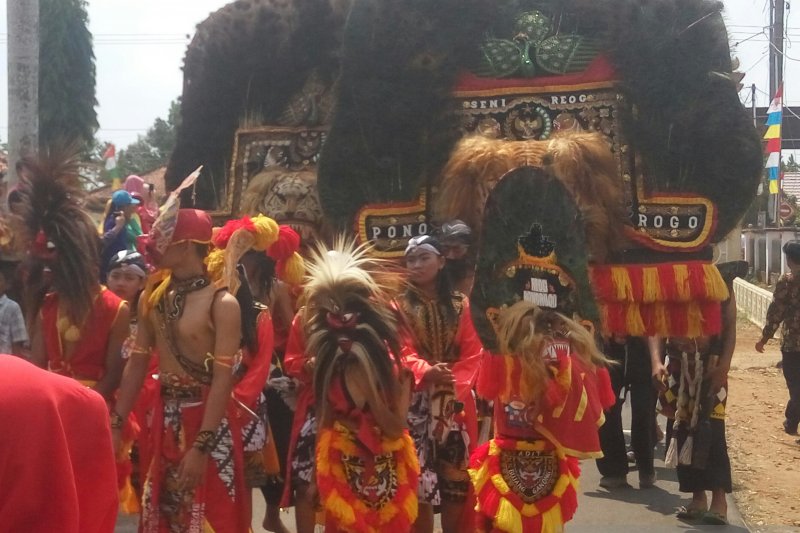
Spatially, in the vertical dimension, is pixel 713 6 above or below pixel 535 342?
above

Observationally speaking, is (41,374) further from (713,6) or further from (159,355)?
(713,6)

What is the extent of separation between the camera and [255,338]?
4961 millimetres

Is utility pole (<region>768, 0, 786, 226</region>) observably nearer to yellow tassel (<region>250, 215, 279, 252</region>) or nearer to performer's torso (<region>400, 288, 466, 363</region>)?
performer's torso (<region>400, 288, 466, 363</region>)

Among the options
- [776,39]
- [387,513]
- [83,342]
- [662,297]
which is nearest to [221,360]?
[387,513]

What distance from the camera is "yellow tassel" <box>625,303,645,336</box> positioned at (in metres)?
6.22

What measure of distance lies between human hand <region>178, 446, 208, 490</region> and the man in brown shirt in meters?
6.41

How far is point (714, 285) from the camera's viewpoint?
6.16 metres

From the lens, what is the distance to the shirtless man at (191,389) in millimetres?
4469

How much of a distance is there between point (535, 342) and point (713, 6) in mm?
2877

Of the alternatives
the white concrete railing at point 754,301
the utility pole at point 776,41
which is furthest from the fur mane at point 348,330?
the utility pole at point 776,41

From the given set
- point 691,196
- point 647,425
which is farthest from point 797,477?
point 691,196

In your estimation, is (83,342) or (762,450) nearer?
(83,342)

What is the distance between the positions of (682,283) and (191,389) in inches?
117

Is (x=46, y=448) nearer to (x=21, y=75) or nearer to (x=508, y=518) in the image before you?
(x=508, y=518)
